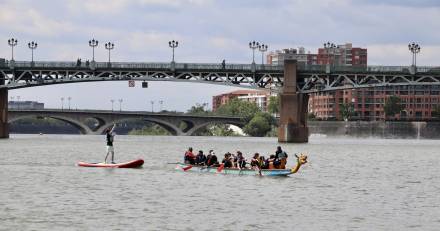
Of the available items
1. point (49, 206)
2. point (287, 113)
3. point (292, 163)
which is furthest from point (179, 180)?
point (287, 113)

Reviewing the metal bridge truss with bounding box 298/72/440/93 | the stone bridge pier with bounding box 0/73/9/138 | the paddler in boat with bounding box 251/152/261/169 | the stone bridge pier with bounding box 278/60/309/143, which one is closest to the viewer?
the paddler in boat with bounding box 251/152/261/169

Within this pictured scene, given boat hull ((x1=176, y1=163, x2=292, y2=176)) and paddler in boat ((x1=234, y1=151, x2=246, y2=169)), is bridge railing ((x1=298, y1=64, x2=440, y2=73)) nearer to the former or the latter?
boat hull ((x1=176, y1=163, x2=292, y2=176))

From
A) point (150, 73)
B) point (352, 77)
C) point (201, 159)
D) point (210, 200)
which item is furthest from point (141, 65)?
point (210, 200)

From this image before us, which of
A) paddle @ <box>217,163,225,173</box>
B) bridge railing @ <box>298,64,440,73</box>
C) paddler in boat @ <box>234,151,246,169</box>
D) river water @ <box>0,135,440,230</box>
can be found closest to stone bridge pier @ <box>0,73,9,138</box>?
bridge railing @ <box>298,64,440,73</box>

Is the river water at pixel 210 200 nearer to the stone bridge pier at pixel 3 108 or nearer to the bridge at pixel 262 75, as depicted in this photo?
the bridge at pixel 262 75

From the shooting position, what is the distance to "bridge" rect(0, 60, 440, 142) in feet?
505

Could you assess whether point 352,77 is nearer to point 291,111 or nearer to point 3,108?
point 291,111

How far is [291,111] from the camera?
153375 mm

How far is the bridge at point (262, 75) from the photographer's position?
154000mm

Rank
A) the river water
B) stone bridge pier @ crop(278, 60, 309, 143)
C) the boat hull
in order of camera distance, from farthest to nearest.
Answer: stone bridge pier @ crop(278, 60, 309, 143) → the boat hull → the river water

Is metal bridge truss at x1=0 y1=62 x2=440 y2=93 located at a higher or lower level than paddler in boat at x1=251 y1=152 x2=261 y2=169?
higher

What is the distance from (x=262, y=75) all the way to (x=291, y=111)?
1206cm

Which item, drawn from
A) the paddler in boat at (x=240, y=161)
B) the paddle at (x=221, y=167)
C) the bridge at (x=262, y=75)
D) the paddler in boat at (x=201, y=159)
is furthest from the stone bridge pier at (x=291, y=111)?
the paddler in boat at (x=240, y=161)

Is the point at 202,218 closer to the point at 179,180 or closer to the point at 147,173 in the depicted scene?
the point at 179,180
